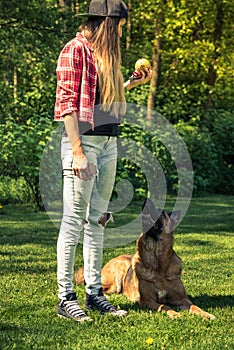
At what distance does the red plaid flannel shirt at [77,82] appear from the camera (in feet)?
13.8

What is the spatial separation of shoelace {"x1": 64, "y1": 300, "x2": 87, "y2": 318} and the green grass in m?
0.07

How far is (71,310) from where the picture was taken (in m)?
4.38

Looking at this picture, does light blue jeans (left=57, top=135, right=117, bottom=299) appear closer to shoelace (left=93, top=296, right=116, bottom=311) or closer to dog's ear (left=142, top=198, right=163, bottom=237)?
shoelace (left=93, top=296, right=116, bottom=311)

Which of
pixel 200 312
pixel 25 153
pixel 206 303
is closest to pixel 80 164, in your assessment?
pixel 200 312

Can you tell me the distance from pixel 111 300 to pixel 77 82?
1744mm

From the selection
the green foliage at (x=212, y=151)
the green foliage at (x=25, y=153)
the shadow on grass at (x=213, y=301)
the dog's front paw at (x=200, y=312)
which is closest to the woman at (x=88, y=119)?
the dog's front paw at (x=200, y=312)

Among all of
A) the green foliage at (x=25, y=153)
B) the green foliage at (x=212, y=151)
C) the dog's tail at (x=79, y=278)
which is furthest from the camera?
the green foliage at (x=212, y=151)

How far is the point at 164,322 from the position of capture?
4.45m

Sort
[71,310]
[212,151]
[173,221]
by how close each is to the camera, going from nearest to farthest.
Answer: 1. [71,310]
2. [173,221]
3. [212,151]

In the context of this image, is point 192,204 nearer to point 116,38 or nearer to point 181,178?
point 181,178

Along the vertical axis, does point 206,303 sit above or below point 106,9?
below

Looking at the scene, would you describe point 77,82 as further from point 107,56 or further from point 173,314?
point 173,314

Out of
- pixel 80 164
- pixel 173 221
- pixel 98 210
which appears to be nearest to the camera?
pixel 80 164

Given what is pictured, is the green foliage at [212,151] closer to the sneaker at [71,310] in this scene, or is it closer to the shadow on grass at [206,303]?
the shadow on grass at [206,303]
